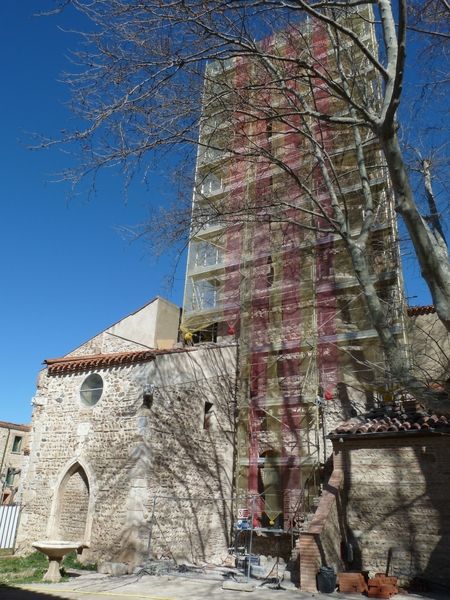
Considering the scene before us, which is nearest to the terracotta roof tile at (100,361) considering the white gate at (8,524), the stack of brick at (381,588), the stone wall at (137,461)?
the stone wall at (137,461)

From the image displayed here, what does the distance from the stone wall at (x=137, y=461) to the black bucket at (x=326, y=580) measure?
4.12 meters

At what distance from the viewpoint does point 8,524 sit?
12.8 meters

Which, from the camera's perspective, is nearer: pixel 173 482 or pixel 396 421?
pixel 396 421

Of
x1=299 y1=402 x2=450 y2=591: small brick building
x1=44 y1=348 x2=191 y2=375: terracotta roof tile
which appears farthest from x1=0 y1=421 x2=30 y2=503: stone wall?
x1=299 y1=402 x2=450 y2=591: small brick building

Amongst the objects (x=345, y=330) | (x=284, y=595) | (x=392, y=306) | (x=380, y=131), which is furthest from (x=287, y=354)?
(x=380, y=131)

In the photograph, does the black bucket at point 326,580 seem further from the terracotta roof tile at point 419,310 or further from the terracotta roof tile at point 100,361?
the terracotta roof tile at point 419,310

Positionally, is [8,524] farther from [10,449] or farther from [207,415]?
[10,449]

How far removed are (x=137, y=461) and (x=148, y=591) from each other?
320 cm

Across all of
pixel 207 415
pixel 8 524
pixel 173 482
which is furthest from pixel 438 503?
pixel 8 524

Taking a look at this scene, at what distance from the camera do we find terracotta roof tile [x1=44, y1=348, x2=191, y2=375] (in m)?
12.3

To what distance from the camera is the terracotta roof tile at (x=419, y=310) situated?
1627 centimetres

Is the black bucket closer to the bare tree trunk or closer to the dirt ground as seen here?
the dirt ground

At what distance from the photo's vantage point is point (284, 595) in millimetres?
8484

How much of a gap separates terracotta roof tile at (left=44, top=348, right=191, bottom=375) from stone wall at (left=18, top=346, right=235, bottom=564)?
159 millimetres
